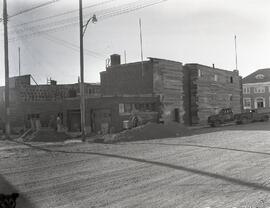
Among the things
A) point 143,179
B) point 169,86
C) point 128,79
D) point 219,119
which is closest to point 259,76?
point 219,119

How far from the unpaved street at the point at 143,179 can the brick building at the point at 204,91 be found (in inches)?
1282

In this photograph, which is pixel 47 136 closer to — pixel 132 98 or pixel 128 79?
pixel 132 98

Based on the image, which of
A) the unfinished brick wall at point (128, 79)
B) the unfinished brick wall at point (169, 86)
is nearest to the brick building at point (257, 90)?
the unfinished brick wall at point (169, 86)

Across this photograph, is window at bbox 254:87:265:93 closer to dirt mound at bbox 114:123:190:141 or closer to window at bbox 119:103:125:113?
window at bbox 119:103:125:113

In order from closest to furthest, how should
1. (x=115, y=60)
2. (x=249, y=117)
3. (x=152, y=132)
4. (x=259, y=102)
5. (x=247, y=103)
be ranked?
1. (x=152, y=132)
2. (x=249, y=117)
3. (x=115, y=60)
4. (x=259, y=102)
5. (x=247, y=103)

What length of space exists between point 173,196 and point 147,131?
71.7ft

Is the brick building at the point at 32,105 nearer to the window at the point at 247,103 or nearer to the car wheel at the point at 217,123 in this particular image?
the car wheel at the point at 217,123

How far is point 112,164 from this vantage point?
15375 mm

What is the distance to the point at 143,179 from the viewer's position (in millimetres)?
12031

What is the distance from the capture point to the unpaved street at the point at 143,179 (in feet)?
30.9

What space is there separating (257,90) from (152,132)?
58.6 m

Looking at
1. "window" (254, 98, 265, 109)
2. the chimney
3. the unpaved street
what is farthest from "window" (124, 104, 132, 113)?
"window" (254, 98, 265, 109)

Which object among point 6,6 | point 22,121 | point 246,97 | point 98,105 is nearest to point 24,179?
point 6,6

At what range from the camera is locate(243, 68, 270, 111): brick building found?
83000mm
